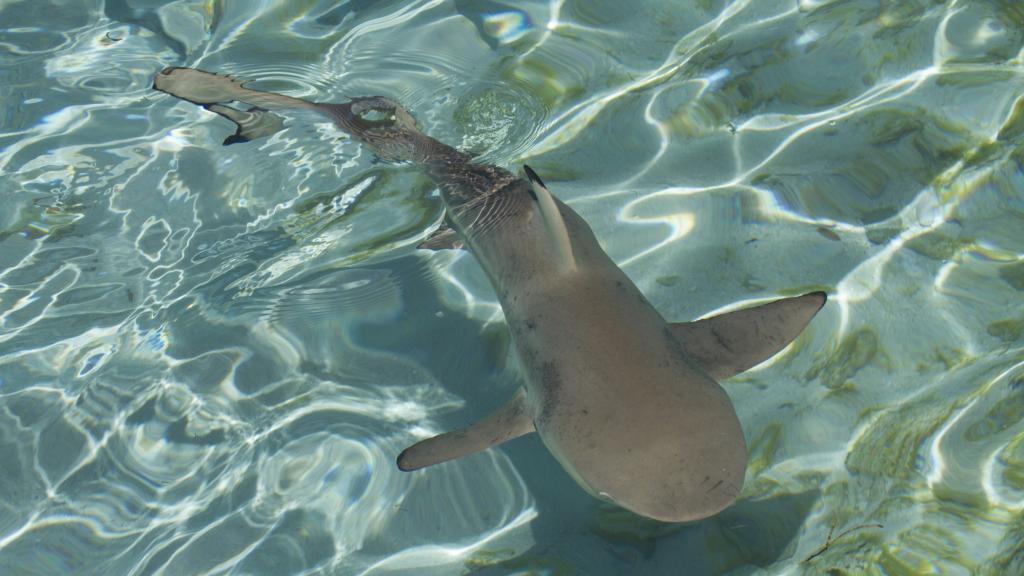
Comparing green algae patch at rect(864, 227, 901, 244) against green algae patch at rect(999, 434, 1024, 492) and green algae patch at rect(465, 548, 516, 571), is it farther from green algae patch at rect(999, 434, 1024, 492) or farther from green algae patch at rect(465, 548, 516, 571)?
green algae patch at rect(465, 548, 516, 571)

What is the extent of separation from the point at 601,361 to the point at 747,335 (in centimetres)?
80

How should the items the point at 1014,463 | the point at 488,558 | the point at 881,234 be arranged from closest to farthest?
the point at 1014,463
the point at 488,558
the point at 881,234

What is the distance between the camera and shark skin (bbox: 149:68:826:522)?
9.18ft

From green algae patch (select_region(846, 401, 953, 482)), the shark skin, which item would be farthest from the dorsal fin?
green algae patch (select_region(846, 401, 953, 482))

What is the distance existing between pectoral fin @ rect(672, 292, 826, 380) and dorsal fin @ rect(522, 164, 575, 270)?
2.05 feet

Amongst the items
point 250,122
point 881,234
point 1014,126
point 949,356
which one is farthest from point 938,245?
point 250,122

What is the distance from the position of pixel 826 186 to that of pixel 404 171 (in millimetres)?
2727

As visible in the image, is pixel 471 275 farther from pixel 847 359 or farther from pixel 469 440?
pixel 847 359

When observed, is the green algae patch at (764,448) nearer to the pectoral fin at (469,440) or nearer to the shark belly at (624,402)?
the shark belly at (624,402)

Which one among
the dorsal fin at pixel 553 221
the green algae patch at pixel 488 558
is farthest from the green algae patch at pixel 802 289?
the green algae patch at pixel 488 558

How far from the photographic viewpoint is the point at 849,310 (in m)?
3.98

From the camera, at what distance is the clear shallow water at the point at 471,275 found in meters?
3.43

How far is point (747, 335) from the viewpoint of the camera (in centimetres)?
351

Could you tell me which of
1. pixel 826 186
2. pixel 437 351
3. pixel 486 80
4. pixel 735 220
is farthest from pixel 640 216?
pixel 486 80
